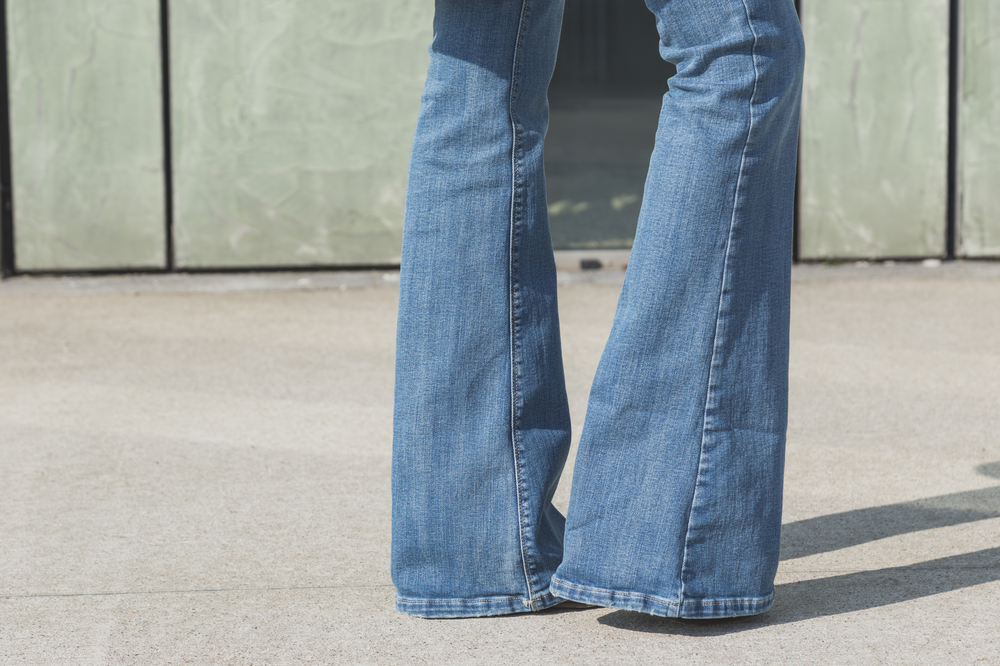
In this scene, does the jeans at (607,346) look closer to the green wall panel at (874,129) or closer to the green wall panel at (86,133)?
the green wall panel at (86,133)

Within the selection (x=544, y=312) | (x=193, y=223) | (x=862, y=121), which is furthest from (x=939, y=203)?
(x=544, y=312)

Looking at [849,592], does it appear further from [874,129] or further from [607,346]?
[874,129]

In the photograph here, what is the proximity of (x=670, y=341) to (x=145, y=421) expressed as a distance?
173 centimetres

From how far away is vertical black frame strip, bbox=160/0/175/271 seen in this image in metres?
5.07

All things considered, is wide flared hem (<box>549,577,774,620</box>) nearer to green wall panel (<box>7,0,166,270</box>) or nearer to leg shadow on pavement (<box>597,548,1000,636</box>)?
leg shadow on pavement (<box>597,548,1000,636</box>)

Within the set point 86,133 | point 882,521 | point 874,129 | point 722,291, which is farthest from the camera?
point 874,129

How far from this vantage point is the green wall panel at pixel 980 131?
5.27 metres

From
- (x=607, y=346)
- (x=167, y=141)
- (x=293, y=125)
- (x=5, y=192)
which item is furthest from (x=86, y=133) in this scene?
(x=607, y=346)

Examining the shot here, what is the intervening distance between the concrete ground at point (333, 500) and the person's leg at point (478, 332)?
0.32 feet

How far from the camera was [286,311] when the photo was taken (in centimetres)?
444

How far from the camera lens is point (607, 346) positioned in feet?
4.99

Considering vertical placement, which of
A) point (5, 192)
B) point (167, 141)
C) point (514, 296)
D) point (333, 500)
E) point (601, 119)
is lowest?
point (333, 500)

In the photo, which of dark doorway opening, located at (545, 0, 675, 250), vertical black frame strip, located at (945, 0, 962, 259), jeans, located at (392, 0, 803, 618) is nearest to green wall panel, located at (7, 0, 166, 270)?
dark doorway opening, located at (545, 0, 675, 250)

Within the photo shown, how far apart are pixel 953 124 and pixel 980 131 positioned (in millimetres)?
124
